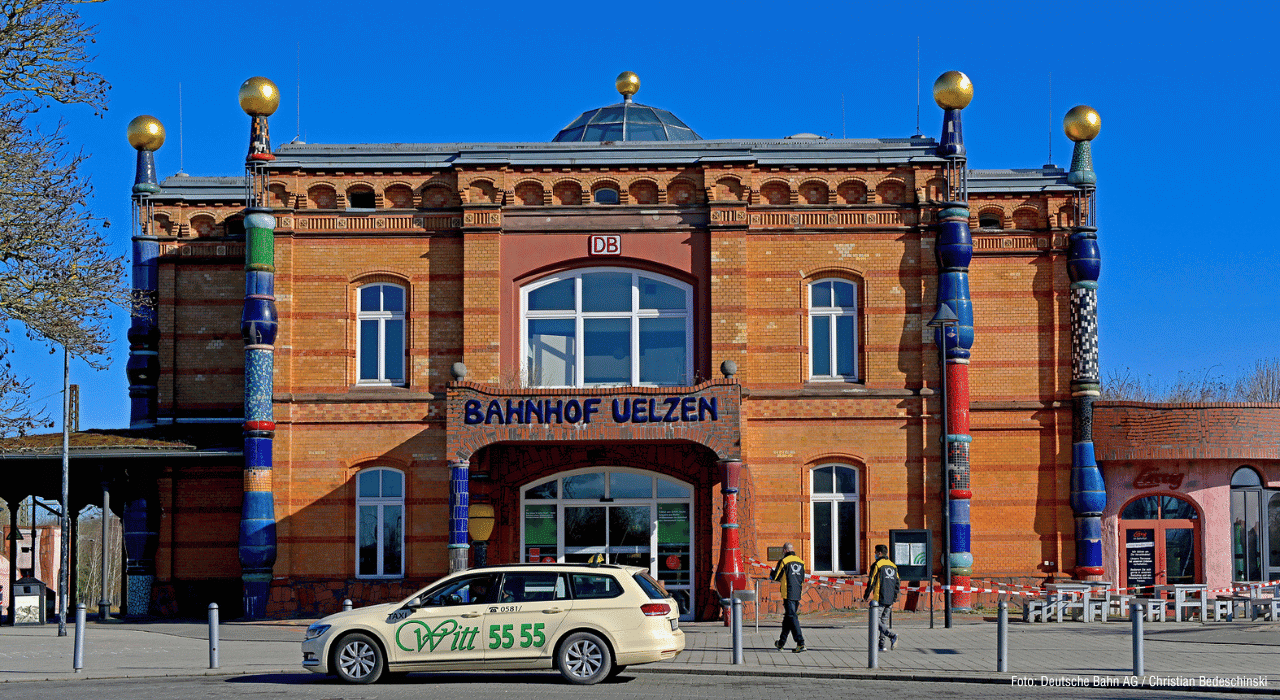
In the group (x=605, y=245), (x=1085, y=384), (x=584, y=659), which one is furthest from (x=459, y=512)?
(x=1085, y=384)

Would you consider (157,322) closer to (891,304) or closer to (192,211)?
(192,211)

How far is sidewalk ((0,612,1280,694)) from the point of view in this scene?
1628 centimetres

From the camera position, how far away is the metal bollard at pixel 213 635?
661 inches

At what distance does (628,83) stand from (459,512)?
44.1 ft

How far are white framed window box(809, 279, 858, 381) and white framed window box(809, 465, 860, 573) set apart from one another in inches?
69.4

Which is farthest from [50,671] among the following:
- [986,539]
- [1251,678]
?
[986,539]

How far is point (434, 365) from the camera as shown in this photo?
25359mm

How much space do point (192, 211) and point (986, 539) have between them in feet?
53.4

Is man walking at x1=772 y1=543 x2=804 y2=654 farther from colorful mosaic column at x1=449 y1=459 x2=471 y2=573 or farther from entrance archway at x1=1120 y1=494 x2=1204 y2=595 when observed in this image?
entrance archway at x1=1120 y1=494 x2=1204 y2=595

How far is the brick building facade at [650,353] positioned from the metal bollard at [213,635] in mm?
7872

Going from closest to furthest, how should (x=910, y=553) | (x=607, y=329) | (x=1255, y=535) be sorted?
(x=910, y=553) → (x=607, y=329) → (x=1255, y=535)

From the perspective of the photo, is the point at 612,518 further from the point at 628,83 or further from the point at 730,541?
the point at 628,83

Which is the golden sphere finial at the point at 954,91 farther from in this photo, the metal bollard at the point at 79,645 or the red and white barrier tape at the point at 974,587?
the metal bollard at the point at 79,645

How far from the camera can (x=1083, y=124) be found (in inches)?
1067
